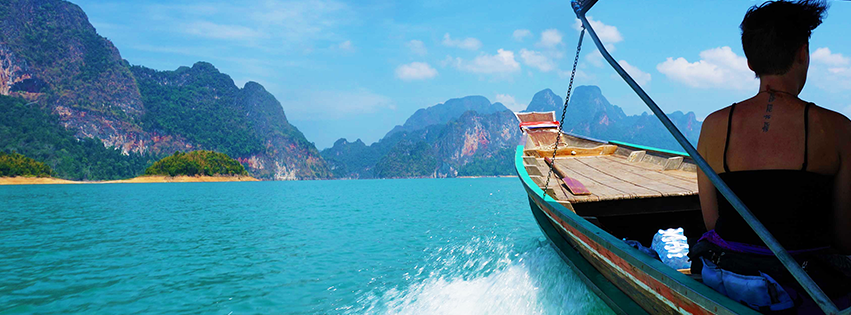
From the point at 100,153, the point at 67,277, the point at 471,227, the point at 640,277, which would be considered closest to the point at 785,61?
the point at 640,277

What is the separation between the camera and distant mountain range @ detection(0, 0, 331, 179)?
116688mm

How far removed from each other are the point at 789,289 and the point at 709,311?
293 millimetres

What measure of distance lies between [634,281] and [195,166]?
10896cm

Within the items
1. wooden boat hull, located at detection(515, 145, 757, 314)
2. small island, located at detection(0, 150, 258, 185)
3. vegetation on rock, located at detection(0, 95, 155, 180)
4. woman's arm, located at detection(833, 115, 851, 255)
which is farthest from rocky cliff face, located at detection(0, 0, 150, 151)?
woman's arm, located at detection(833, 115, 851, 255)

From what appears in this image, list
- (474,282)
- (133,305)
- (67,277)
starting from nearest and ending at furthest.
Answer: (133,305) < (474,282) < (67,277)

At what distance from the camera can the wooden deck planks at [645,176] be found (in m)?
5.21

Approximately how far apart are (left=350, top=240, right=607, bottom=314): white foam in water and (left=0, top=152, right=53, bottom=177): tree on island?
9174 centimetres

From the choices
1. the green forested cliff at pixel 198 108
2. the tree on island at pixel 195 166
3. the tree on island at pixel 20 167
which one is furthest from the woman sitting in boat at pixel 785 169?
the green forested cliff at pixel 198 108

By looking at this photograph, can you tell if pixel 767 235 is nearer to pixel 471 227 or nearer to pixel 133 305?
pixel 133 305

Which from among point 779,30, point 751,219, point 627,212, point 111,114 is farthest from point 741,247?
point 111,114

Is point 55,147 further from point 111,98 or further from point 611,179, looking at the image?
point 611,179

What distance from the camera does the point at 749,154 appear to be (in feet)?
5.74

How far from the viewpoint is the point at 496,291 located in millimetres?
5766

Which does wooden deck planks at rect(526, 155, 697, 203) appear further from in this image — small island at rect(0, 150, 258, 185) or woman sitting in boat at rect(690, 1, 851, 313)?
small island at rect(0, 150, 258, 185)
